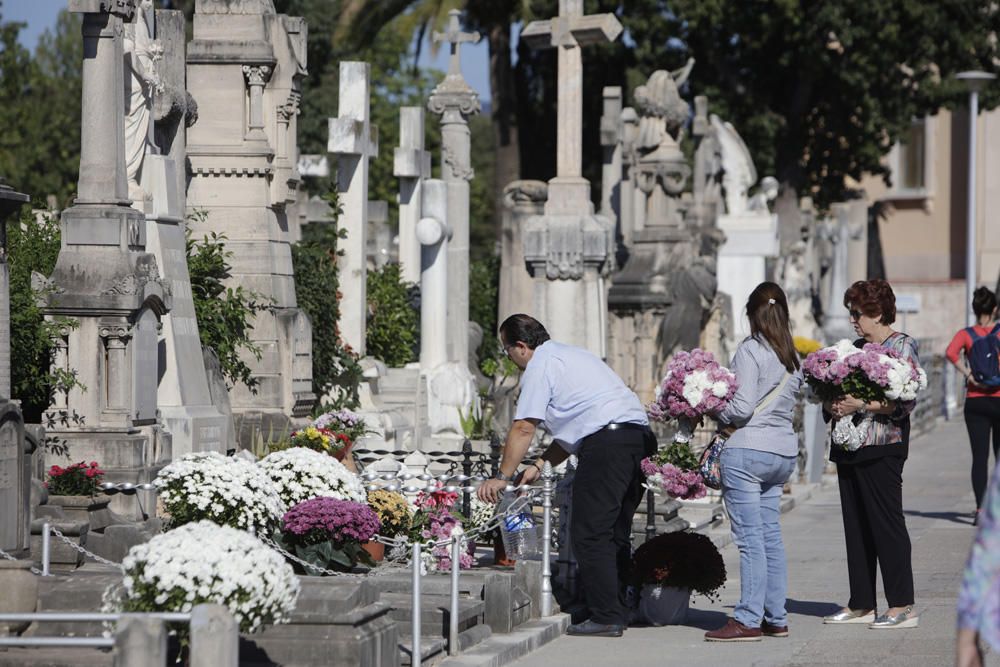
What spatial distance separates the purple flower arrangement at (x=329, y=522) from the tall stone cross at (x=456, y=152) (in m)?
11.3

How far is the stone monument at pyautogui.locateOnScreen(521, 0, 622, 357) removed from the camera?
18969mm

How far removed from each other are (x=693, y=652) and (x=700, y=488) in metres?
1.31

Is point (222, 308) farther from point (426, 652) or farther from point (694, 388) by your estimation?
point (426, 652)

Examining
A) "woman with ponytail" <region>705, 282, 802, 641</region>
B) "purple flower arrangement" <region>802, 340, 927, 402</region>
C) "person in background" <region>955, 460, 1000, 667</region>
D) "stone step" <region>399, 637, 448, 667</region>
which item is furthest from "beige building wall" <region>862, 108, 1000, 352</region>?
"person in background" <region>955, 460, 1000, 667</region>

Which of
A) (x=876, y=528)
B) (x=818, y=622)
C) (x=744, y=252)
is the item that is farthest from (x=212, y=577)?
(x=744, y=252)

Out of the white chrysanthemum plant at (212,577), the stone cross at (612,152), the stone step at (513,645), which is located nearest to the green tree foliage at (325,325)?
the stone step at (513,645)

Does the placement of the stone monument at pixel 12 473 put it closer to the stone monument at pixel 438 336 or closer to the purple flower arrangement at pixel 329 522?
the purple flower arrangement at pixel 329 522

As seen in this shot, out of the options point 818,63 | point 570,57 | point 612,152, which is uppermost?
point 818,63

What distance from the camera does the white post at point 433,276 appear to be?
757 inches

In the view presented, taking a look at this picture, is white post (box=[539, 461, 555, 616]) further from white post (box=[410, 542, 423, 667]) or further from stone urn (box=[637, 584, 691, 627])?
white post (box=[410, 542, 423, 667])

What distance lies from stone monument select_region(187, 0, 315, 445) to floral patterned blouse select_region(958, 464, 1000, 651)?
10.6m

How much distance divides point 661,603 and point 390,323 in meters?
10.2

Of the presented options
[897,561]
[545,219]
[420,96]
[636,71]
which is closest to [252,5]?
[545,219]

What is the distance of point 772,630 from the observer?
9.73 meters
